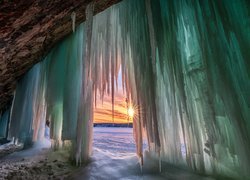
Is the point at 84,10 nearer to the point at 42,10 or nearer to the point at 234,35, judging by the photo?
the point at 42,10

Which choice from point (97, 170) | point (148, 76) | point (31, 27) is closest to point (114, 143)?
point (97, 170)

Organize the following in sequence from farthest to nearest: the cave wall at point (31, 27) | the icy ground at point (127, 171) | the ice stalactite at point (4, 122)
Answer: the ice stalactite at point (4, 122), the icy ground at point (127, 171), the cave wall at point (31, 27)

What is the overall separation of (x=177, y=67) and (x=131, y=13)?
1.07 m

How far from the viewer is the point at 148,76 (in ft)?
7.33

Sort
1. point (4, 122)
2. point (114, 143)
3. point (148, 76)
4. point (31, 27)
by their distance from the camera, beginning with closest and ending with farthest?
point (31, 27)
point (148, 76)
point (114, 143)
point (4, 122)

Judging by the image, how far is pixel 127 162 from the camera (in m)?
2.53

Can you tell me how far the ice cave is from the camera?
1720mm

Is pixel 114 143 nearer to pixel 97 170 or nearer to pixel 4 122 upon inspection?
pixel 97 170

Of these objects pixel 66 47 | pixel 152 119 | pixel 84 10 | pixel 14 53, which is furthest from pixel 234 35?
pixel 14 53

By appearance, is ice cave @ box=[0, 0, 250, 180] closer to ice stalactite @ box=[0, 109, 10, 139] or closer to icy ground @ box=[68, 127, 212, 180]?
icy ground @ box=[68, 127, 212, 180]

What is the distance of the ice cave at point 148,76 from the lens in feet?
5.64

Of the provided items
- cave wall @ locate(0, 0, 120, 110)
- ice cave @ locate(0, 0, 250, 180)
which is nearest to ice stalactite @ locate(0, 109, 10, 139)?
cave wall @ locate(0, 0, 120, 110)

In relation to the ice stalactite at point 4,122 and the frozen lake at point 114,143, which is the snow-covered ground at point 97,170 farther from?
the ice stalactite at point 4,122

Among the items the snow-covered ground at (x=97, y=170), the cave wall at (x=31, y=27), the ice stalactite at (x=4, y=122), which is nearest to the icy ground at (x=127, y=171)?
the snow-covered ground at (x=97, y=170)
